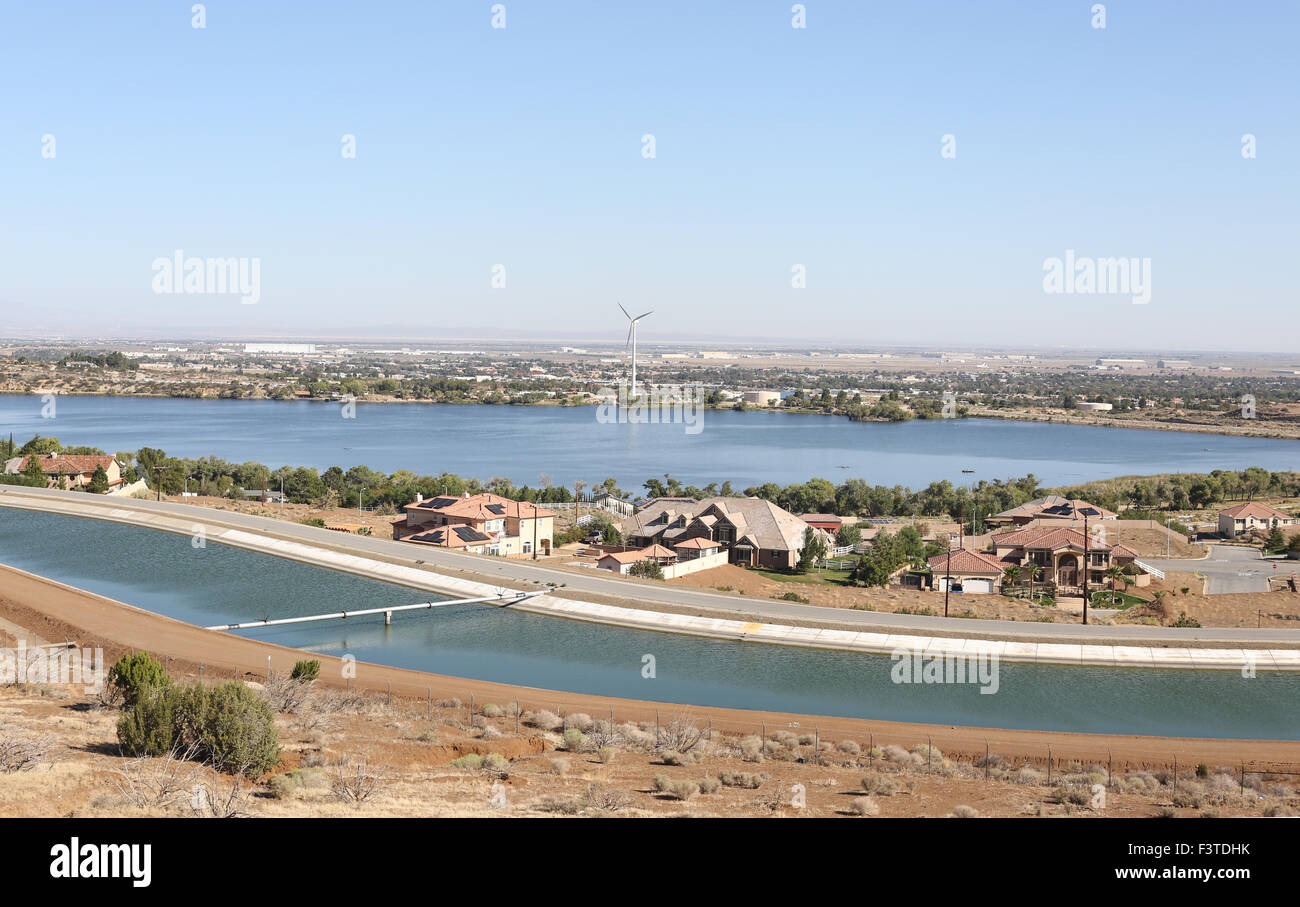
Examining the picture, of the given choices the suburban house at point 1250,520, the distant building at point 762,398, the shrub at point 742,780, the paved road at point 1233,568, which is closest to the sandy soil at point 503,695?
the shrub at point 742,780

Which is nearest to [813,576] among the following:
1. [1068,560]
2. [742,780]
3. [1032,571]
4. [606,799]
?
[1032,571]

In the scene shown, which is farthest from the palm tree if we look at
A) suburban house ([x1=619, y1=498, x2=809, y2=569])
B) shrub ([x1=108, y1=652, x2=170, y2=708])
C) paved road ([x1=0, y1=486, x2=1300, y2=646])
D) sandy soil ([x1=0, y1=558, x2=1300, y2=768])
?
shrub ([x1=108, y1=652, x2=170, y2=708])

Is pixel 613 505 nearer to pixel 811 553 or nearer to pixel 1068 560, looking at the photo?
pixel 811 553

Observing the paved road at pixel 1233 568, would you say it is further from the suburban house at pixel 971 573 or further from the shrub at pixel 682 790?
the shrub at pixel 682 790

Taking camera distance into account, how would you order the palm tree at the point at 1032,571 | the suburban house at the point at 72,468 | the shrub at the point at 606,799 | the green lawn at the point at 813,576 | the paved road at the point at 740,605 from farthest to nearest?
the suburban house at the point at 72,468 → the green lawn at the point at 813,576 → the palm tree at the point at 1032,571 → the paved road at the point at 740,605 → the shrub at the point at 606,799

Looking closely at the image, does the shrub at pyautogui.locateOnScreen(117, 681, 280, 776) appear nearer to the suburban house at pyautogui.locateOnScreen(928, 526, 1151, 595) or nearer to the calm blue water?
the calm blue water
